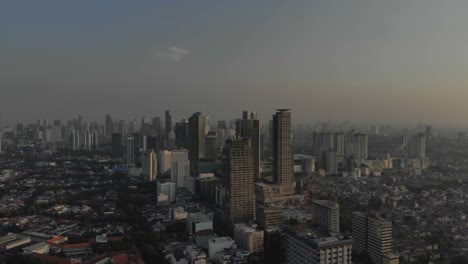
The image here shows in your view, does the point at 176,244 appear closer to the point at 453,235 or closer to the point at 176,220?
the point at 176,220

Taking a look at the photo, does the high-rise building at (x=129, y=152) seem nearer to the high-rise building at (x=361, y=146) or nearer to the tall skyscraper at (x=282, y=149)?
the tall skyscraper at (x=282, y=149)

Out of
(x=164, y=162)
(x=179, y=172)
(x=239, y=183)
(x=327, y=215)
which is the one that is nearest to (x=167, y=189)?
(x=179, y=172)

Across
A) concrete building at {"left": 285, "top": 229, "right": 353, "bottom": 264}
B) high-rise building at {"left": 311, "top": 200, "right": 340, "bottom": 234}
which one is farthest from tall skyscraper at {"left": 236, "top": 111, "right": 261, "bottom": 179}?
concrete building at {"left": 285, "top": 229, "right": 353, "bottom": 264}

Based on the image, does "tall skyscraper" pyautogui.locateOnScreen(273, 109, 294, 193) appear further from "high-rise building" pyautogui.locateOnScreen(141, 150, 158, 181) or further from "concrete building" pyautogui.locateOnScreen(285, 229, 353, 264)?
"concrete building" pyautogui.locateOnScreen(285, 229, 353, 264)

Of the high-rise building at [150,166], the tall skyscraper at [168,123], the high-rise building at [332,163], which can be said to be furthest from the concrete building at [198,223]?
the tall skyscraper at [168,123]

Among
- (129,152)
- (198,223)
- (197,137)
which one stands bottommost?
(198,223)

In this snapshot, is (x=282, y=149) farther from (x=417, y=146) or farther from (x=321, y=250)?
(x=417, y=146)
